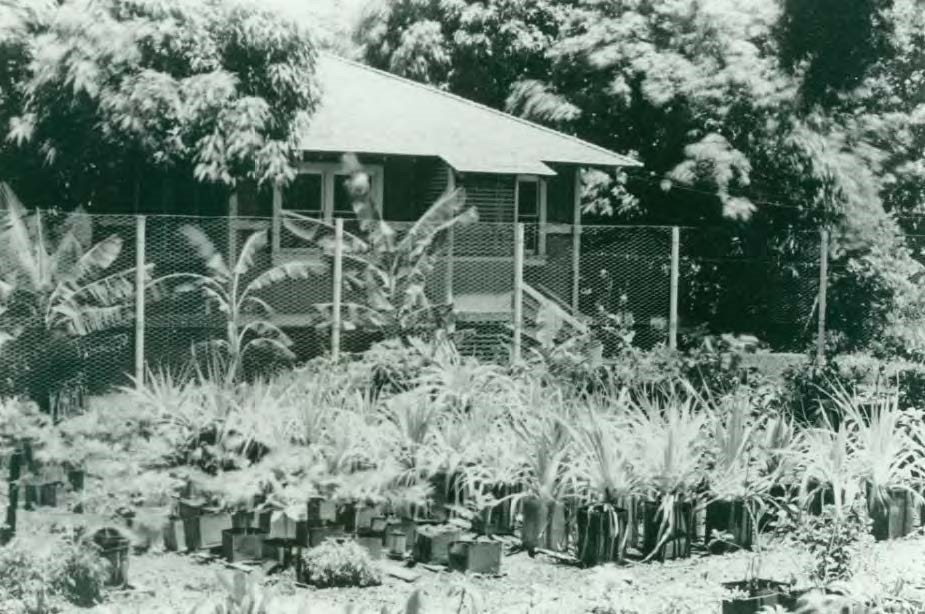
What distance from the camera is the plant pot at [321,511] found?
757 centimetres

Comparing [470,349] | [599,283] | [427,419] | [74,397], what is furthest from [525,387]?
[599,283]

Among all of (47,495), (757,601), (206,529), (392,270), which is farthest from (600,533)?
(392,270)

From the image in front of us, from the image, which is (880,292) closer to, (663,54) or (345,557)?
(663,54)

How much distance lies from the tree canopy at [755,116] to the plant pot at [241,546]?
15.9m

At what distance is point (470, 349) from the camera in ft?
61.4

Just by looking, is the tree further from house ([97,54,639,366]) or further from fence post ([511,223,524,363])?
fence post ([511,223,524,363])

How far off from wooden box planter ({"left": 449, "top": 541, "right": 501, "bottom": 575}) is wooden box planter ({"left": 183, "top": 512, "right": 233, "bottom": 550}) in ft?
4.45

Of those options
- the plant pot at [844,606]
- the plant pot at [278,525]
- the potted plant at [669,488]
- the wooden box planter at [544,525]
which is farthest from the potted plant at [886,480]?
the plant pot at [278,525]

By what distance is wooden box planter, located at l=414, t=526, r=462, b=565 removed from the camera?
293 inches

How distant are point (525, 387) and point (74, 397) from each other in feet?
15.9

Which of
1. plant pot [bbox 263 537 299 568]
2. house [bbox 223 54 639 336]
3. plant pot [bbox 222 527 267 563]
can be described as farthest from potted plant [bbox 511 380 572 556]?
house [bbox 223 54 639 336]

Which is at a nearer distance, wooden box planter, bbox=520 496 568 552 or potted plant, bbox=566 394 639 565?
potted plant, bbox=566 394 639 565

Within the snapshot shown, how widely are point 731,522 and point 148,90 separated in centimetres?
929

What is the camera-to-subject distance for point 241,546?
7.29m
